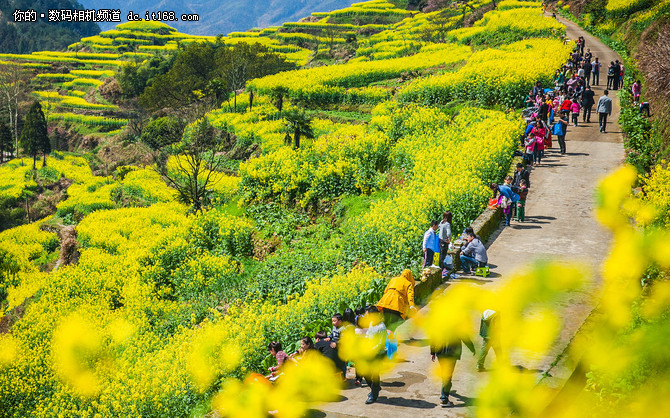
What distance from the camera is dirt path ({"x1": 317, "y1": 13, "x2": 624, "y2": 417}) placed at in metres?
6.18

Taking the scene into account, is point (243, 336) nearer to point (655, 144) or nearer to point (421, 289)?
point (421, 289)

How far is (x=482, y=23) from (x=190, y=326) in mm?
49710

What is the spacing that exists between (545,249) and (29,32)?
15574 cm

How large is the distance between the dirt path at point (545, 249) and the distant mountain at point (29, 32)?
140641mm

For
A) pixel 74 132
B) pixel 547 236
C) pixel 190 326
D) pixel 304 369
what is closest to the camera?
pixel 304 369

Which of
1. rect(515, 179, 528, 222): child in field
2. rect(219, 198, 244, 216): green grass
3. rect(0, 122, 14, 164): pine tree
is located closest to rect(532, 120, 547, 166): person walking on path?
rect(515, 179, 528, 222): child in field

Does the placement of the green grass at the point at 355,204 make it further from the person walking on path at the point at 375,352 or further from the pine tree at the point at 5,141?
the pine tree at the point at 5,141

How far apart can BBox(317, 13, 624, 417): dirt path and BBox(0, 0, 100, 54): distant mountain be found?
140641mm

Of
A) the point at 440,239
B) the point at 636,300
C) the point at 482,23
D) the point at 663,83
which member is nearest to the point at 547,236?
the point at 440,239

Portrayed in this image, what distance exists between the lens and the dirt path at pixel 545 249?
6.18 m

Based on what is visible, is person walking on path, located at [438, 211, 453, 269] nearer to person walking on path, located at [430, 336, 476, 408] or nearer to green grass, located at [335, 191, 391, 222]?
person walking on path, located at [430, 336, 476, 408]

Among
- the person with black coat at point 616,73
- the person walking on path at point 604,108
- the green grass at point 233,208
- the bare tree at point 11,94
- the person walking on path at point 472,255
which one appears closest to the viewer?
the person walking on path at point 472,255

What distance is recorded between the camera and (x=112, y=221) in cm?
2914

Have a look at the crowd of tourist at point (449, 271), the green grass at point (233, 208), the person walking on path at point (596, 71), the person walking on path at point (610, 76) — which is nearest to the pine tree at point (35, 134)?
the green grass at point (233, 208)
